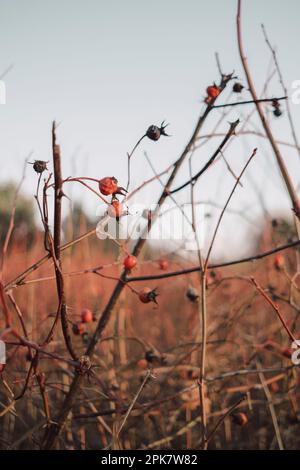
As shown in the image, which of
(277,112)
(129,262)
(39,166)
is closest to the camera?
(39,166)

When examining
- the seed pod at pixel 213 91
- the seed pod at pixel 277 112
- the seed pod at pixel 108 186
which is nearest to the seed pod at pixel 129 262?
the seed pod at pixel 108 186

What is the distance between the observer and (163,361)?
146 centimetres

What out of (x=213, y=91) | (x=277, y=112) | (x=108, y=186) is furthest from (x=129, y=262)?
(x=277, y=112)

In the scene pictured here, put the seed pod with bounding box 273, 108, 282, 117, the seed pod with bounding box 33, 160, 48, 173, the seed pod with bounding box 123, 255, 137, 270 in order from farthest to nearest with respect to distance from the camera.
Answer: the seed pod with bounding box 273, 108, 282, 117, the seed pod with bounding box 123, 255, 137, 270, the seed pod with bounding box 33, 160, 48, 173

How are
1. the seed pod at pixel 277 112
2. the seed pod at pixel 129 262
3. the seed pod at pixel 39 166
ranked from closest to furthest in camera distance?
the seed pod at pixel 39 166 < the seed pod at pixel 129 262 < the seed pod at pixel 277 112

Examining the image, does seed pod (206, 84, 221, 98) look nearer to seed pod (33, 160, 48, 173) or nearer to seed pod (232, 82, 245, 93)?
seed pod (232, 82, 245, 93)

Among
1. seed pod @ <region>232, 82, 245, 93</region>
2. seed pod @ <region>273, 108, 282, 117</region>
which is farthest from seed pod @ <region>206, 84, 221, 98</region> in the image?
seed pod @ <region>273, 108, 282, 117</region>

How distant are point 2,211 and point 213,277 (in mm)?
9000

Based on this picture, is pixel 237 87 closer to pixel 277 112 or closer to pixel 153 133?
pixel 277 112

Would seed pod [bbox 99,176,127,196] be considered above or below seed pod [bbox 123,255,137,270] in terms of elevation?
above

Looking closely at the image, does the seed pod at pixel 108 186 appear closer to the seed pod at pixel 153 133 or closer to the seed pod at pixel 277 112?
the seed pod at pixel 153 133
